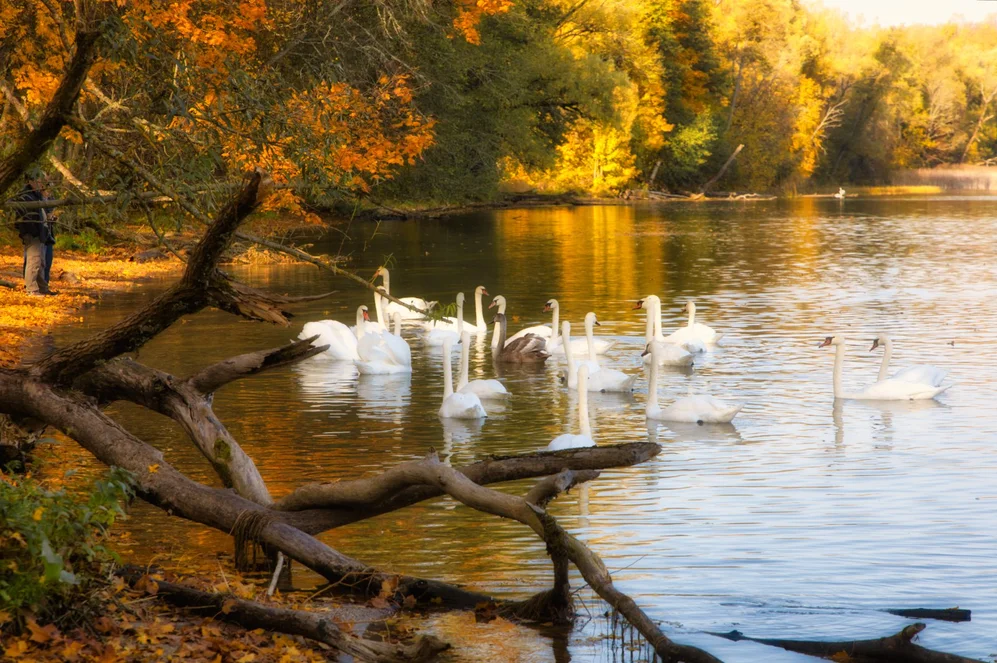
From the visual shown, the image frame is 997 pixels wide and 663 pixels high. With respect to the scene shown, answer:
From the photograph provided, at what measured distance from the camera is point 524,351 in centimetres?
1744

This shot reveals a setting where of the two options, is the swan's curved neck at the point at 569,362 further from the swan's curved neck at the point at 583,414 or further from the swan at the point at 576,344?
the swan's curved neck at the point at 583,414

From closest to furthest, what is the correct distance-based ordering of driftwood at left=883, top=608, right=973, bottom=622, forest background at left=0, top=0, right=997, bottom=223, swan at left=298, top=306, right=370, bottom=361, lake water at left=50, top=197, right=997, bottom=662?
driftwood at left=883, top=608, right=973, bottom=622 < lake water at left=50, top=197, right=997, bottom=662 < forest background at left=0, top=0, right=997, bottom=223 < swan at left=298, top=306, right=370, bottom=361

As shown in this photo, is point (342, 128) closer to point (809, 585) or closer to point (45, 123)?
point (45, 123)

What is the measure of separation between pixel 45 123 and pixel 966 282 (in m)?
21.7

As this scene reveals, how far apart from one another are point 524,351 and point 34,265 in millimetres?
8480

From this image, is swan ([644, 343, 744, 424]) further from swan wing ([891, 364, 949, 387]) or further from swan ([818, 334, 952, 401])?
swan wing ([891, 364, 949, 387])

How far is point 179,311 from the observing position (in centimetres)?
767

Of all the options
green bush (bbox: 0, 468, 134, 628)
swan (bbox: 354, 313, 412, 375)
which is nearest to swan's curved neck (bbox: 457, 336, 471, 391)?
swan (bbox: 354, 313, 412, 375)

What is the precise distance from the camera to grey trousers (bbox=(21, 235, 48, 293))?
2031 centimetres

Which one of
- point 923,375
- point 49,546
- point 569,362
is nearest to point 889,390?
point 923,375

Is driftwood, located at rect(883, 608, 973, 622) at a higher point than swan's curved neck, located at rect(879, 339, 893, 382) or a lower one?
lower

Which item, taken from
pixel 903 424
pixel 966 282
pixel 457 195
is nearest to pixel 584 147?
pixel 457 195

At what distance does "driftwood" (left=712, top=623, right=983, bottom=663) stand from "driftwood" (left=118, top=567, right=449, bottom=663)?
1827mm

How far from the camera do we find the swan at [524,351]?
1744 centimetres
